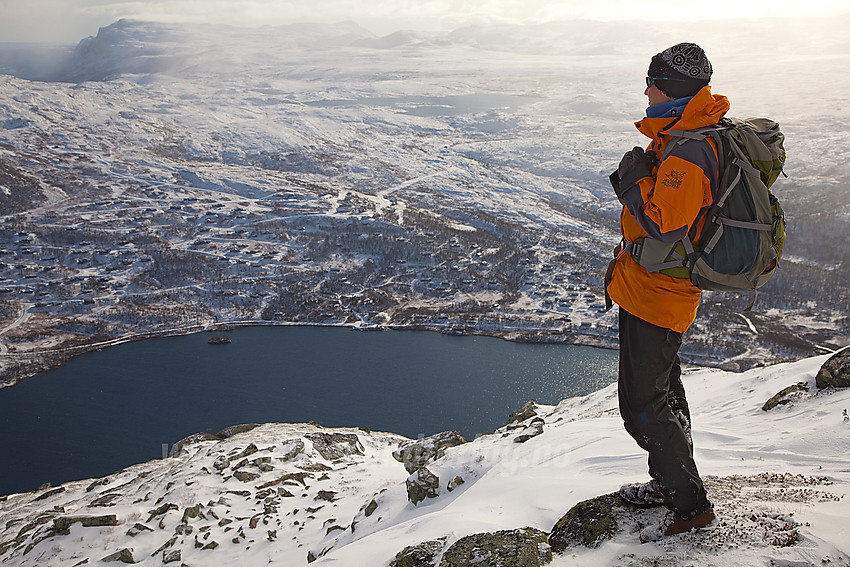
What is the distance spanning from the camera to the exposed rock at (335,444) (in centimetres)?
2127

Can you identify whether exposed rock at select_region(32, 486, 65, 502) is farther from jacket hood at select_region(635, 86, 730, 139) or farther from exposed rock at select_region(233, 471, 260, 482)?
jacket hood at select_region(635, 86, 730, 139)

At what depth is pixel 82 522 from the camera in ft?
54.3

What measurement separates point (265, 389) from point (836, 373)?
49828 mm

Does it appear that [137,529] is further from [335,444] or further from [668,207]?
[668,207]

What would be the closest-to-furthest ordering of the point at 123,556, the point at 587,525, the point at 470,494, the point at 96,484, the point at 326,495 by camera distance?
A: the point at 587,525
the point at 470,494
the point at 123,556
the point at 326,495
the point at 96,484

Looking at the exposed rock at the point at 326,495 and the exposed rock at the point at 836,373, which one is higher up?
the exposed rock at the point at 836,373

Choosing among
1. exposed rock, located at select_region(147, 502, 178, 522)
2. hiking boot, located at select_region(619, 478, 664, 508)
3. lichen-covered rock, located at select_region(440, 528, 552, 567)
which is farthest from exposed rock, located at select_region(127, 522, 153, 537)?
hiking boot, located at select_region(619, 478, 664, 508)

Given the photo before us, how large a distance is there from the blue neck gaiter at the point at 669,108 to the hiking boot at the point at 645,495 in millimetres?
3012

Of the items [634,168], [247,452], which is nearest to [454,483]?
[634,168]

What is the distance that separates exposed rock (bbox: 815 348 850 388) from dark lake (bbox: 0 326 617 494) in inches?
1369

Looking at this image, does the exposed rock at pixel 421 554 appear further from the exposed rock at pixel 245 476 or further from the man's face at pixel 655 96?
the exposed rock at pixel 245 476

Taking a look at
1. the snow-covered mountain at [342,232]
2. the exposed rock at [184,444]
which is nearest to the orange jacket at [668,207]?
the exposed rock at [184,444]

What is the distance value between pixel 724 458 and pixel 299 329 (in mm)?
61870

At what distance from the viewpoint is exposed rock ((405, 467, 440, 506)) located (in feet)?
33.1
